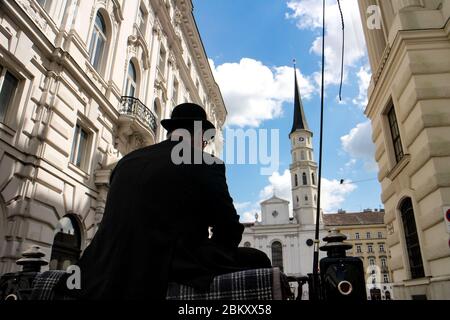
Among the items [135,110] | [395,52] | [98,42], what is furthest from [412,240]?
[98,42]

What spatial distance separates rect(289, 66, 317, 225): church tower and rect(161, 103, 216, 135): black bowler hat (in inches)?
2720

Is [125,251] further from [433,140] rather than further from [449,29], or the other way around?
[449,29]

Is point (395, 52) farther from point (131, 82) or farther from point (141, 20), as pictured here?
point (141, 20)

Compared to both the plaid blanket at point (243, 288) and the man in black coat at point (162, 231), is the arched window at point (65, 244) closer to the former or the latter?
the man in black coat at point (162, 231)

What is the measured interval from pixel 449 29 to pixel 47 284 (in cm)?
995

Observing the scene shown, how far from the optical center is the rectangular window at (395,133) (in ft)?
31.0

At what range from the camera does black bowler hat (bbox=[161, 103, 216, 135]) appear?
7.70ft

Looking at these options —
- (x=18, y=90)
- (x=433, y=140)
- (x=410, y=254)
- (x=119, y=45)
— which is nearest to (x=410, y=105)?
(x=433, y=140)

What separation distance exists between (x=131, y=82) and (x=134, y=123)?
3132 millimetres

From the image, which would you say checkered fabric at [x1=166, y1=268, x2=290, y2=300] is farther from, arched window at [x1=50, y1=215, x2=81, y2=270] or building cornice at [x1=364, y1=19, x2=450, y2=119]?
arched window at [x1=50, y1=215, x2=81, y2=270]

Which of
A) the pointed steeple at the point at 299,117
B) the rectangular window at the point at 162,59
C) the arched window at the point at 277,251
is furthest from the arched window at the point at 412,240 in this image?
the pointed steeple at the point at 299,117

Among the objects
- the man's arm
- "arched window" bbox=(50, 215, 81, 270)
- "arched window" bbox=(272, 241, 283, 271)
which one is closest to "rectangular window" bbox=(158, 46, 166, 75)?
"arched window" bbox=(50, 215, 81, 270)

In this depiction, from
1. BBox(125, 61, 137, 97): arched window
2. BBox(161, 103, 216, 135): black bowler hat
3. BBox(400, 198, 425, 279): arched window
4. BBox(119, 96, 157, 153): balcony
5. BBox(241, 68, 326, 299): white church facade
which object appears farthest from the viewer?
BBox(241, 68, 326, 299): white church facade

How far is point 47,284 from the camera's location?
187 cm
